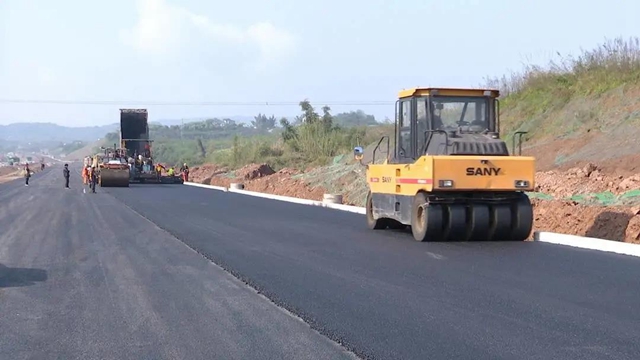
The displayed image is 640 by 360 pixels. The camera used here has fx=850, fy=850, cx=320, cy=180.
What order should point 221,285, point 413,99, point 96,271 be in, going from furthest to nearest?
point 413,99
point 96,271
point 221,285

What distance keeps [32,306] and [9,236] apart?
9.03 meters

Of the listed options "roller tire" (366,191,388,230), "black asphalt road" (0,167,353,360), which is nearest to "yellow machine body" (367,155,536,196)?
"roller tire" (366,191,388,230)

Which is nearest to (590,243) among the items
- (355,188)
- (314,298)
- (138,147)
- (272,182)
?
(314,298)

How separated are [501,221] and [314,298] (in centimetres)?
688

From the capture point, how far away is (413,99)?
1694cm

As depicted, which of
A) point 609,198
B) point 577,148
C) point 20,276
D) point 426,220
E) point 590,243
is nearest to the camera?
point 20,276

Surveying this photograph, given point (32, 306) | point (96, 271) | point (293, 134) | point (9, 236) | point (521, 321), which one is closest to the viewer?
point (521, 321)

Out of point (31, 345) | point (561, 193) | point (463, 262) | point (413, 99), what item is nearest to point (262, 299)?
point (31, 345)

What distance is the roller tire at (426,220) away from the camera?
617 inches

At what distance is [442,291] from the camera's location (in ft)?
33.9

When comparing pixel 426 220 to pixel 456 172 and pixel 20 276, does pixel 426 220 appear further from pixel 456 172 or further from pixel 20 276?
pixel 20 276

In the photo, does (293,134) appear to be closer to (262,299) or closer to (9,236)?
(9,236)

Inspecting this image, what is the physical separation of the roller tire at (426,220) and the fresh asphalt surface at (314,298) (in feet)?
0.96

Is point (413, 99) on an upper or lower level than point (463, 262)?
upper
